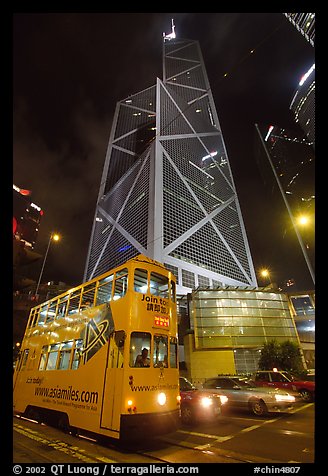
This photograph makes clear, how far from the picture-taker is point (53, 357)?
348 inches

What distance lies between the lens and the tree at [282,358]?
22.3 metres

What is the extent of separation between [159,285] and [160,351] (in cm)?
193

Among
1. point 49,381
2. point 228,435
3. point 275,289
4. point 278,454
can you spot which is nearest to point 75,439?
point 49,381

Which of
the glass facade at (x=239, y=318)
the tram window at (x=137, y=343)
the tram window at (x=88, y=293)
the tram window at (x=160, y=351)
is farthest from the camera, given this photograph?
the glass facade at (x=239, y=318)

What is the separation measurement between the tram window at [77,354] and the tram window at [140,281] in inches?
103

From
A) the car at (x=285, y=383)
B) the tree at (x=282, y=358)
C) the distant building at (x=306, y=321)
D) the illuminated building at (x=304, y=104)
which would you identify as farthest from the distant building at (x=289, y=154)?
the car at (x=285, y=383)

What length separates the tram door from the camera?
5.75 m

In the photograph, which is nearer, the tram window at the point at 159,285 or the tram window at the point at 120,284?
the tram window at the point at 120,284

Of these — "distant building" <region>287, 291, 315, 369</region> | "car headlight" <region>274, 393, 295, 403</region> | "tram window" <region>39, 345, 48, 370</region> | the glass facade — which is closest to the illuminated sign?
"tram window" <region>39, 345, 48, 370</region>

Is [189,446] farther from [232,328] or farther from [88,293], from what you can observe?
[232,328]

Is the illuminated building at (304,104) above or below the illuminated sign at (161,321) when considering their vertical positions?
above

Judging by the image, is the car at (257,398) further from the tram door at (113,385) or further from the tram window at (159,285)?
the tram door at (113,385)

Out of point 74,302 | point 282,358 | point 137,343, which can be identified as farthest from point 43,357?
point 282,358

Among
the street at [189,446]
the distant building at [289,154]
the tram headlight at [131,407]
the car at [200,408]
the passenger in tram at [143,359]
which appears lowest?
the street at [189,446]
